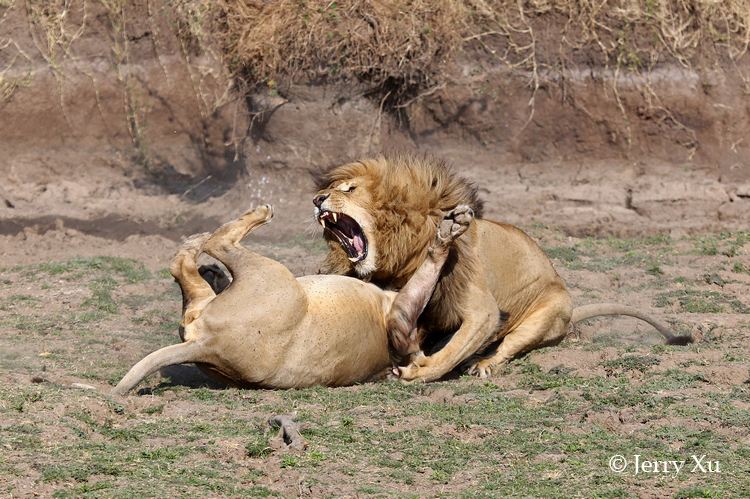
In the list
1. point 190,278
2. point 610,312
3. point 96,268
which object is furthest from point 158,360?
point 96,268

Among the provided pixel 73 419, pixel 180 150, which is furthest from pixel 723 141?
pixel 73 419

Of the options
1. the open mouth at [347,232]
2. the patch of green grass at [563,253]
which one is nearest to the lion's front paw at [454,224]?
the open mouth at [347,232]

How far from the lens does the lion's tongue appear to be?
6.08 meters

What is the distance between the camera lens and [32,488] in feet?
13.0

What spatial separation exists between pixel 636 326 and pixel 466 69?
13.6ft

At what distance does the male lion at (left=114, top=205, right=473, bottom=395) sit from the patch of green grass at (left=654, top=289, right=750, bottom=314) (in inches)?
98.0

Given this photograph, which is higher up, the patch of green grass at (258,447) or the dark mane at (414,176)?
the dark mane at (414,176)

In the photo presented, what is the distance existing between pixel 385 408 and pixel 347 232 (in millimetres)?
1272

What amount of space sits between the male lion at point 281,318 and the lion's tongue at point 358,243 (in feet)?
0.57

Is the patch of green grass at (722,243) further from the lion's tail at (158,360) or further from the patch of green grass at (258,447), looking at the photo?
the patch of green grass at (258,447)

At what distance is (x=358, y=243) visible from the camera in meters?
6.10

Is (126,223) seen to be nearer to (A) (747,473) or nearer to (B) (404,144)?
(B) (404,144)

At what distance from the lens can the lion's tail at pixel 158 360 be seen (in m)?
5.19

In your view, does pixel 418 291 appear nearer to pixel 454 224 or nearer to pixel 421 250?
pixel 421 250
